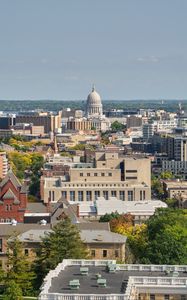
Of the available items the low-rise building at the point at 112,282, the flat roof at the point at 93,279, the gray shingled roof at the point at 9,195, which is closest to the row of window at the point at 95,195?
the gray shingled roof at the point at 9,195

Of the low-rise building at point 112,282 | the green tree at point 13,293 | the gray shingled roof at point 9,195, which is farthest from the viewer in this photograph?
the gray shingled roof at point 9,195

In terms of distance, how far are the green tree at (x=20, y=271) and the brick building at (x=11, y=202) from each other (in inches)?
903

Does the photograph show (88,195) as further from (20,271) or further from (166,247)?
(20,271)

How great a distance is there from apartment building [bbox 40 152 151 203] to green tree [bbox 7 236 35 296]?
→ 51.2m

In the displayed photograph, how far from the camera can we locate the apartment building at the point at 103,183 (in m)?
114

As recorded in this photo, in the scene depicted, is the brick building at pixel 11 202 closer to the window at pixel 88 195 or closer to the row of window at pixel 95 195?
the row of window at pixel 95 195

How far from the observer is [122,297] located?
41562 millimetres

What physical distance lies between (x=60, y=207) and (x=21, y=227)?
40.6 feet

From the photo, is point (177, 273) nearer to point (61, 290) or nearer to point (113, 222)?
point (61, 290)

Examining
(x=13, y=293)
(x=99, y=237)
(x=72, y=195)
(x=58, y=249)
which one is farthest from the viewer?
(x=72, y=195)

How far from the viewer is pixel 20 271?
56531mm

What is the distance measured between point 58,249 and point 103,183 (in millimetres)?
56659

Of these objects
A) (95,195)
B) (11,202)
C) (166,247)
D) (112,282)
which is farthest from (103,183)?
(112,282)

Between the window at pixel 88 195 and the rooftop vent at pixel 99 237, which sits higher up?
the rooftop vent at pixel 99 237
